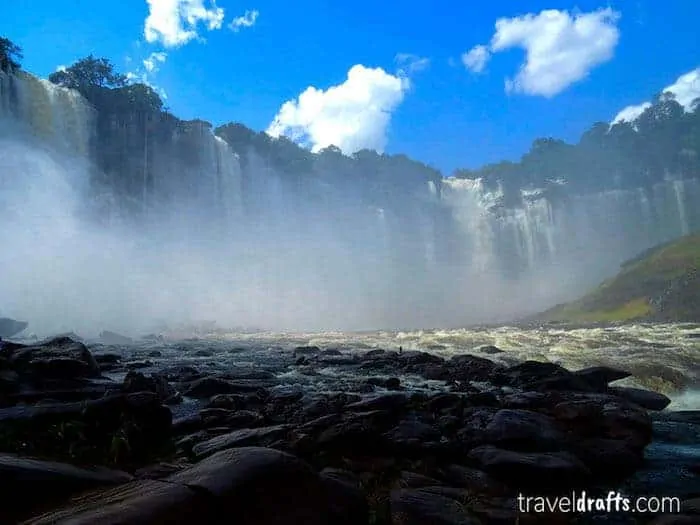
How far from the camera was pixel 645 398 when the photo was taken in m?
14.4

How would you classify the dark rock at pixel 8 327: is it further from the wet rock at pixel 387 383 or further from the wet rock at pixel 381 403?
the wet rock at pixel 381 403

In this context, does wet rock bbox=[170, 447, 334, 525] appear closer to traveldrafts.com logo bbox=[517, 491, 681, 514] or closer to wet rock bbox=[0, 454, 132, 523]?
→ wet rock bbox=[0, 454, 132, 523]

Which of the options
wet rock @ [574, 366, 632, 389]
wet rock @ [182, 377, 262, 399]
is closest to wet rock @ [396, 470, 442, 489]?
wet rock @ [182, 377, 262, 399]

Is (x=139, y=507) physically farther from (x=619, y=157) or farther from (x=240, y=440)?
(x=619, y=157)

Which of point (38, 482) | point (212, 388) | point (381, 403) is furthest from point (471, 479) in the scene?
point (212, 388)

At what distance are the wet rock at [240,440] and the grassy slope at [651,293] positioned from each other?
70.4 m

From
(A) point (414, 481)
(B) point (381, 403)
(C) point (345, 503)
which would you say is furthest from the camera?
Result: (B) point (381, 403)

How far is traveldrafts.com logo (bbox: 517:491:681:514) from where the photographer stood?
656 cm

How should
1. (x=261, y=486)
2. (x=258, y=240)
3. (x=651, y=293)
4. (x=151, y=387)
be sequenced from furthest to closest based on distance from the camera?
(x=258, y=240) < (x=651, y=293) < (x=151, y=387) < (x=261, y=486)

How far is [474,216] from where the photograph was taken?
14575 centimetres

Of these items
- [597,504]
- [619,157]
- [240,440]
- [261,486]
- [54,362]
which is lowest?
[597,504]

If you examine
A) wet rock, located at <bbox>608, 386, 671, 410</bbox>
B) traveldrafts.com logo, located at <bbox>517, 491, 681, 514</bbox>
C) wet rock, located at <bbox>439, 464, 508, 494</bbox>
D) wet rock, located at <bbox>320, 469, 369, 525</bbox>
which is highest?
wet rock, located at <bbox>320, 469, 369, 525</bbox>

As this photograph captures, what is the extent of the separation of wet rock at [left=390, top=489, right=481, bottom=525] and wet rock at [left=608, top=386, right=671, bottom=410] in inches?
435

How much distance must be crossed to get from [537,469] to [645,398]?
30.5ft
